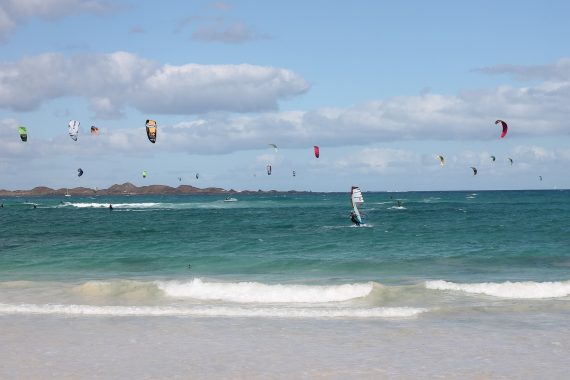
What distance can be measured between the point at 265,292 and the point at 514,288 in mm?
7494

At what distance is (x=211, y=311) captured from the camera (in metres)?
15.6

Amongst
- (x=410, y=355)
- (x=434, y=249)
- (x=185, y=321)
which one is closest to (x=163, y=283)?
(x=185, y=321)

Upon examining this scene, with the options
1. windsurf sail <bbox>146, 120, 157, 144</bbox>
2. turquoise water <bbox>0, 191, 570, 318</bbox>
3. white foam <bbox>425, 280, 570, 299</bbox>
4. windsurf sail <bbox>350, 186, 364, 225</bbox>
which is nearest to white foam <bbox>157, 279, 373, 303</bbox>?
turquoise water <bbox>0, 191, 570, 318</bbox>

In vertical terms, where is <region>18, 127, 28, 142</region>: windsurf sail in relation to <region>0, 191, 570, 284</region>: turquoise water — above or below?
above

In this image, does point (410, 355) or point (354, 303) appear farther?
point (354, 303)

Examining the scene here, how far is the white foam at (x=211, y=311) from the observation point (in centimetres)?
1511

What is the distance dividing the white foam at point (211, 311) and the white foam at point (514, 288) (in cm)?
406

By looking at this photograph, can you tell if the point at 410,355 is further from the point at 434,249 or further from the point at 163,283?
the point at 434,249

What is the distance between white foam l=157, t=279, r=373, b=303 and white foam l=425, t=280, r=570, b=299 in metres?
2.47

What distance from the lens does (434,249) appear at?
3234 centimetres

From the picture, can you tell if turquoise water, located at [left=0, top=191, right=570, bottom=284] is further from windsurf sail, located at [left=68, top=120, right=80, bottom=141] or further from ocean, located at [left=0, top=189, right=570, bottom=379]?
windsurf sail, located at [left=68, top=120, right=80, bottom=141]

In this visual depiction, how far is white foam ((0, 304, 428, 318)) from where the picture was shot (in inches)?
595

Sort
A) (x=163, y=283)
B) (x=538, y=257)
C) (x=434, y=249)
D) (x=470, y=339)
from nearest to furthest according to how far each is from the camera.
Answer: (x=470, y=339) → (x=163, y=283) → (x=538, y=257) → (x=434, y=249)

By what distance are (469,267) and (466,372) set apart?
1587 cm
